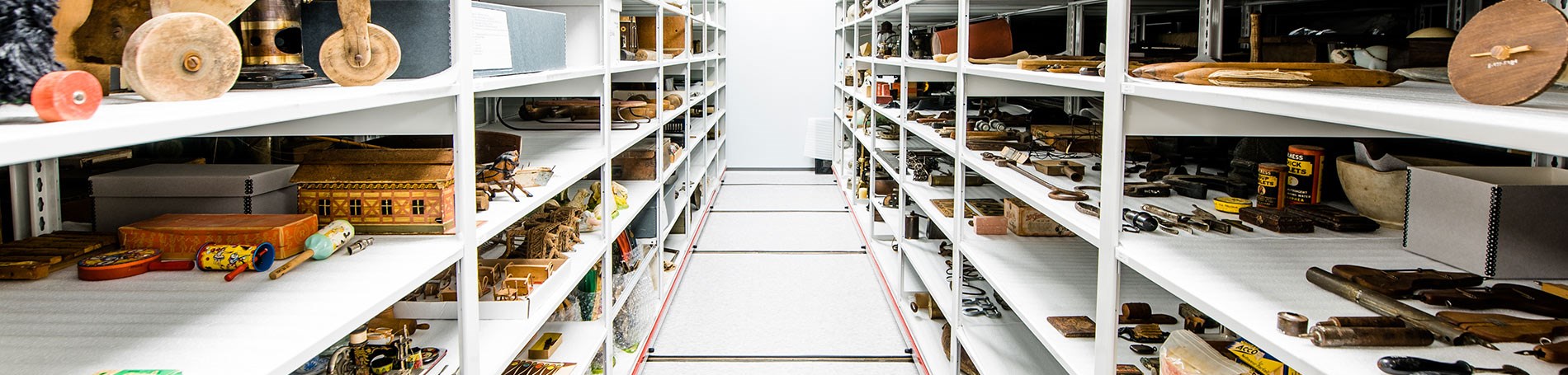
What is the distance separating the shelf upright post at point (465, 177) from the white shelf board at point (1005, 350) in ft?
5.17

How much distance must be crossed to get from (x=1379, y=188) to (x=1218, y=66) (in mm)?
572

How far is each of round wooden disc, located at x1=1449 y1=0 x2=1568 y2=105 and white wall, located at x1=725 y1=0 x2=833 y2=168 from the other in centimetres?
876

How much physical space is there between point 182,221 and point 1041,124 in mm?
3029

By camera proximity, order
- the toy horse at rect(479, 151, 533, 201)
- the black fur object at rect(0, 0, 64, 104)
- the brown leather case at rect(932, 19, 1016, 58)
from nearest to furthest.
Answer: the black fur object at rect(0, 0, 64, 104), the toy horse at rect(479, 151, 533, 201), the brown leather case at rect(932, 19, 1016, 58)

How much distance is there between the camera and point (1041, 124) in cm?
391

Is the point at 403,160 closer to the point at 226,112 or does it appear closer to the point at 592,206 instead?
the point at 226,112

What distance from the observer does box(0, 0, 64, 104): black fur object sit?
0.92 metres

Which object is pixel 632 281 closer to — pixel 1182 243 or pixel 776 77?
pixel 1182 243

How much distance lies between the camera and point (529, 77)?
7.57ft

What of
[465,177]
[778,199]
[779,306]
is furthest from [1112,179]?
[778,199]

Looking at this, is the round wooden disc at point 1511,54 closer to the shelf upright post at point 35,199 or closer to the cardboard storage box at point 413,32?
the cardboard storage box at point 413,32

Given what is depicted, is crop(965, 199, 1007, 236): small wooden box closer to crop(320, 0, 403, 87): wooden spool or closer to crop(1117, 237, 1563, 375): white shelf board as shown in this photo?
crop(1117, 237, 1563, 375): white shelf board

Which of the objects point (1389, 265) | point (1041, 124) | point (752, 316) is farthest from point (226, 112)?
point (752, 316)

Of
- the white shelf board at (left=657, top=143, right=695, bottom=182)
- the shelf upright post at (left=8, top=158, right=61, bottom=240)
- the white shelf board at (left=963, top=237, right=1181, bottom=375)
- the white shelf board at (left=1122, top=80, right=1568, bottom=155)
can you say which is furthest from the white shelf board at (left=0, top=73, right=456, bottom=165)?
the white shelf board at (left=657, top=143, right=695, bottom=182)
